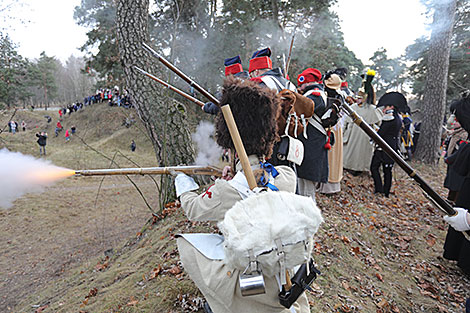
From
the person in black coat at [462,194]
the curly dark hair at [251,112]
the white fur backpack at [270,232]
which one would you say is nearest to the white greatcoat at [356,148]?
the person in black coat at [462,194]

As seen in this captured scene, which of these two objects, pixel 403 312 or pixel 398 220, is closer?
pixel 403 312

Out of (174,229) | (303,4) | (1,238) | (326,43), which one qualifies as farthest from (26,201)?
(326,43)

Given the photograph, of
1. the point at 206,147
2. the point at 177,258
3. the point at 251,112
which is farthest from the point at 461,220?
the point at 206,147

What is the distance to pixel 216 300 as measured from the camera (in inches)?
81.7

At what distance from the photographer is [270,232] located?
1604 millimetres

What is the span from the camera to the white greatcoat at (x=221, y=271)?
1.94m

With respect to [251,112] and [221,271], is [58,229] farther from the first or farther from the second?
[251,112]

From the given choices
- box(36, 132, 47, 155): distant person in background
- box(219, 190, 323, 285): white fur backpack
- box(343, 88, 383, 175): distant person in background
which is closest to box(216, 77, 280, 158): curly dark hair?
box(219, 190, 323, 285): white fur backpack

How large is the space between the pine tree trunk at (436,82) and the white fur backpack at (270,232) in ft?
43.7

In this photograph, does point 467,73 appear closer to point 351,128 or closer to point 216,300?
point 351,128

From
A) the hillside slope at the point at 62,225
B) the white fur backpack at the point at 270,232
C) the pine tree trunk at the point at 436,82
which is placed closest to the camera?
the white fur backpack at the point at 270,232

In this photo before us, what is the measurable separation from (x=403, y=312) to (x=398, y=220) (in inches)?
138

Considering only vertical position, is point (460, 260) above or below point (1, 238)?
above

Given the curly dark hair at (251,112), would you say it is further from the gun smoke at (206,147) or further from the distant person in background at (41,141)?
the distant person in background at (41,141)
